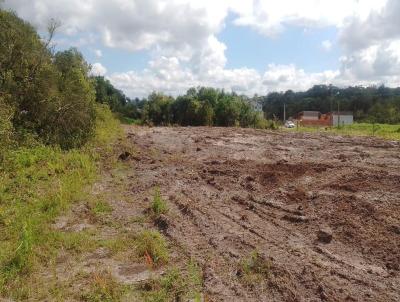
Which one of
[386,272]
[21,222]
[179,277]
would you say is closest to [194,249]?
[179,277]

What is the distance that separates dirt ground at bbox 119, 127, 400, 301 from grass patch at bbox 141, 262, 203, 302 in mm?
130

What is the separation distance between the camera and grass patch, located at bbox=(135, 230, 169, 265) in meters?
6.28

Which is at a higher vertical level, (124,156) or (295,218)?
(124,156)

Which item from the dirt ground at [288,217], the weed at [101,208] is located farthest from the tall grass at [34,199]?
the dirt ground at [288,217]

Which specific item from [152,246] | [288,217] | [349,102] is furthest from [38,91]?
[349,102]

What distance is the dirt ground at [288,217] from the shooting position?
5.35 metres

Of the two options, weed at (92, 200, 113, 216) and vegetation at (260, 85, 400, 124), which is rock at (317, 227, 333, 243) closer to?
weed at (92, 200, 113, 216)

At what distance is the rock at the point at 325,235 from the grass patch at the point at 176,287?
199cm

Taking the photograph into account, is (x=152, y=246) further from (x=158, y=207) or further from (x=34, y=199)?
(x=34, y=199)

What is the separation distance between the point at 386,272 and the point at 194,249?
247 cm

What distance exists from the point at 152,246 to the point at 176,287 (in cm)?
132

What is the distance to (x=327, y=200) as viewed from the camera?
28.4 ft

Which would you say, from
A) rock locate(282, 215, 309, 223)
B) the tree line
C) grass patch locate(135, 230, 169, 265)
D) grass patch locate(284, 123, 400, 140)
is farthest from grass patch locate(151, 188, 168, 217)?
grass patch locate(284, 123, 400, 140)

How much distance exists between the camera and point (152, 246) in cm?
655
